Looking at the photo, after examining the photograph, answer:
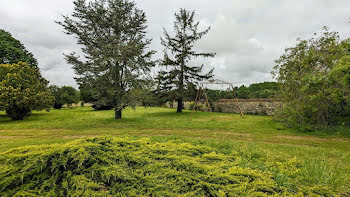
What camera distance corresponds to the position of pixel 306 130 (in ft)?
25.3

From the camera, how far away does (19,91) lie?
1164cm

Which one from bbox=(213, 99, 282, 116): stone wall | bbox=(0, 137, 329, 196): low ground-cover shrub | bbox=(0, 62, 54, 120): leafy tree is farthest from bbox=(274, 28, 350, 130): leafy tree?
bbox=(0, 62, 54, 120): leafy tree

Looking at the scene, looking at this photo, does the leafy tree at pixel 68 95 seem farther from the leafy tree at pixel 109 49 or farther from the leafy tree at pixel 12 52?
the leafy tree at pixel 109 49

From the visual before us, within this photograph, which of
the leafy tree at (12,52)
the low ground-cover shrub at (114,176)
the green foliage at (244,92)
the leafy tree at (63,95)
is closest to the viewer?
the low ground-cover shrub at (114,176)

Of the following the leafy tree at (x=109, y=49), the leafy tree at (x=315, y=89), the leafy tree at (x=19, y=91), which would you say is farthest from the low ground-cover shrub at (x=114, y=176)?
the leafy tree at (x=19, y=91)

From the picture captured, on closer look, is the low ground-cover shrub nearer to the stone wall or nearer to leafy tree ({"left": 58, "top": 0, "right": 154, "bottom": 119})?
leafy tree ({"left": 58, "top": 0, "right": 154, "bottom": 119})

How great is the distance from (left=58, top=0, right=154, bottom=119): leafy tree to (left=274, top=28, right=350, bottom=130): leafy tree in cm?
932

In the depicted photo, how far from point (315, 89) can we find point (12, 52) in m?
27.2

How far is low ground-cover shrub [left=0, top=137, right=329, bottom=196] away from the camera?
180cm

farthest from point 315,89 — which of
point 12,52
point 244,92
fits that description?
point 12,52

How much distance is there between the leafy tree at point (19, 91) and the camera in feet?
36.8

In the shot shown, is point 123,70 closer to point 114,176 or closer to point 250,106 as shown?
point 114,176

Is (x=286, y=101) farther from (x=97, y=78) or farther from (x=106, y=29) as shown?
(x=106, y=29)

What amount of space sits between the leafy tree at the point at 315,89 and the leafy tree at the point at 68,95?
28.9 meters
